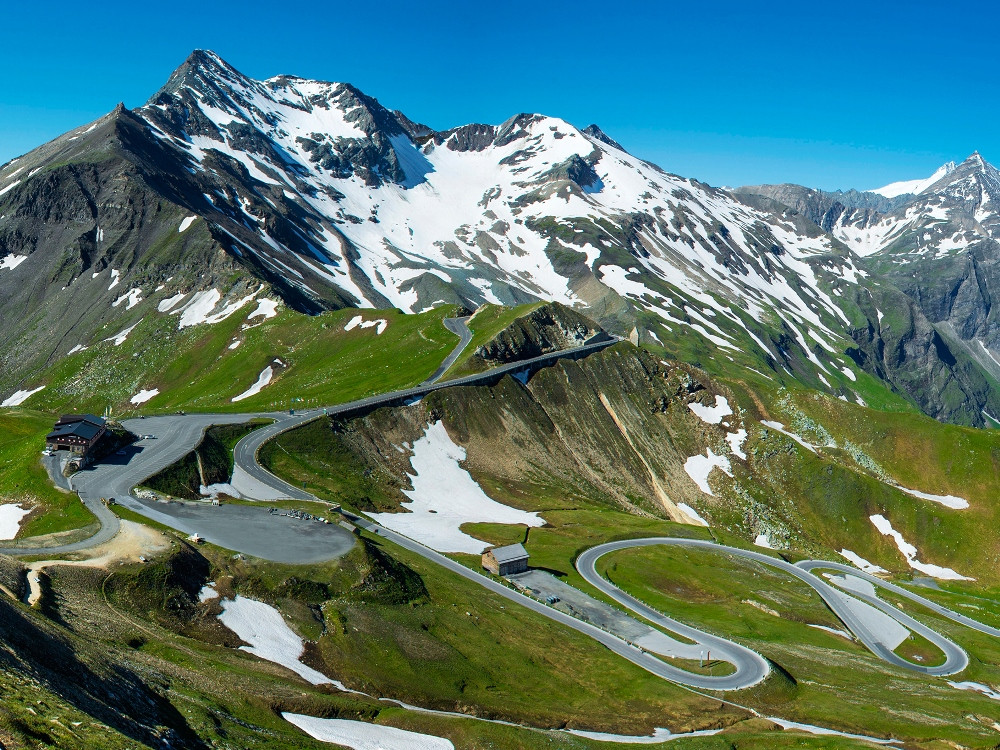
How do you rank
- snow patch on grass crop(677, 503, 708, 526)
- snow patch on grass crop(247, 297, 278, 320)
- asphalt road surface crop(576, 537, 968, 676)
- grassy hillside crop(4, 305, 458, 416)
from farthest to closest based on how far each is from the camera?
snow patch on grass crop(247, 297, 278, 320)
snow patch on grass crop(677, 503, 708, 526)
grassy hillside crop(4, 305, 458, 416)
asphalt road surface crop(576, 537, 968, 676)

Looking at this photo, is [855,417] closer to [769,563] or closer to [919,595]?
[919,595]

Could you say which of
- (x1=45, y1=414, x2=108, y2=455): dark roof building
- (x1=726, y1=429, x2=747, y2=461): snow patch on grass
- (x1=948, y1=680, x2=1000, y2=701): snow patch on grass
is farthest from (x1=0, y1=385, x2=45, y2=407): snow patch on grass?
(x1=948, y1=680, x2=1000, y2=701): snow patch on grass

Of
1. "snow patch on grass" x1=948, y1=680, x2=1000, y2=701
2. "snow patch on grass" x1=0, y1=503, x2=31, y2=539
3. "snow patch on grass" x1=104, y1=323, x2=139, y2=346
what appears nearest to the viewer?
"snow patch on grass" x1=0, y1=503, x2=31, y2=539

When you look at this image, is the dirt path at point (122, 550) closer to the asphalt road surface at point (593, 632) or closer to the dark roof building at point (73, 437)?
the dark roof building at point (73, 437)

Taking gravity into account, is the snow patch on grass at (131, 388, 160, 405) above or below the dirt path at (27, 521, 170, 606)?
above

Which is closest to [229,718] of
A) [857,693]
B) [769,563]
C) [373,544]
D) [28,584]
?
[28,584]

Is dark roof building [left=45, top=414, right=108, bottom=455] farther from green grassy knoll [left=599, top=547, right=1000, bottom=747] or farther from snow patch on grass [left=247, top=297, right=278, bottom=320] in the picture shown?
snow patch on grass [left=247, top=297, right=278, bottom=320]
